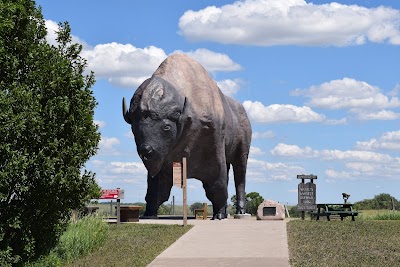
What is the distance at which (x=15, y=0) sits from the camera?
1284 cm

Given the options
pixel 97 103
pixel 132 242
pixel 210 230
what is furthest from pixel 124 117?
pixel 97 103

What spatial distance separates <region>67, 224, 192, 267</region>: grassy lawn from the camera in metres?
13.0

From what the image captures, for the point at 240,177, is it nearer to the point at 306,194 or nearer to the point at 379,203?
the point at 306,194

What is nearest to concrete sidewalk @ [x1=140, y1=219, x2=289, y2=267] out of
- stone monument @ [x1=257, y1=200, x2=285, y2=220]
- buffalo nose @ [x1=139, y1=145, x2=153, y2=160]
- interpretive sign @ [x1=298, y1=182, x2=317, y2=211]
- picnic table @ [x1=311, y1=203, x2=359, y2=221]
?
buffalo nose @ [x1=139, y1=145, x2=153, y2=160]

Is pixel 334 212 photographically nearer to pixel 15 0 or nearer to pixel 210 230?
pixel 210 230

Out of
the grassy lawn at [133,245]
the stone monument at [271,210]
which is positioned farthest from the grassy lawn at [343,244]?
the stone monument at [271,210]

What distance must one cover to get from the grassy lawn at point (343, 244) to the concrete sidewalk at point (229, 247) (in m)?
0.34

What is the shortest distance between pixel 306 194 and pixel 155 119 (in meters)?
7.13

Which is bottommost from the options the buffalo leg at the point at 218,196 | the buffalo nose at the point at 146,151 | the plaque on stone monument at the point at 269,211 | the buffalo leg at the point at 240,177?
the plaque on stone monument at the point at 269,211

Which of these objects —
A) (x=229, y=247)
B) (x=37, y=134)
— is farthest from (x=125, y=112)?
(x=37, y=134)

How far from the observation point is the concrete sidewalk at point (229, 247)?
41.2 ft

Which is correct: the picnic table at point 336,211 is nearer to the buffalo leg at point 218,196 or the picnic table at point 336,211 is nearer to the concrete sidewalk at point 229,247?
the buffalo leg at point 218,196

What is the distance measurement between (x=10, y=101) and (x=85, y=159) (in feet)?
6.60

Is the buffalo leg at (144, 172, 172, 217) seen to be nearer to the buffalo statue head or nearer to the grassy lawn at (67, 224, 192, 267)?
the buffalo statue head
